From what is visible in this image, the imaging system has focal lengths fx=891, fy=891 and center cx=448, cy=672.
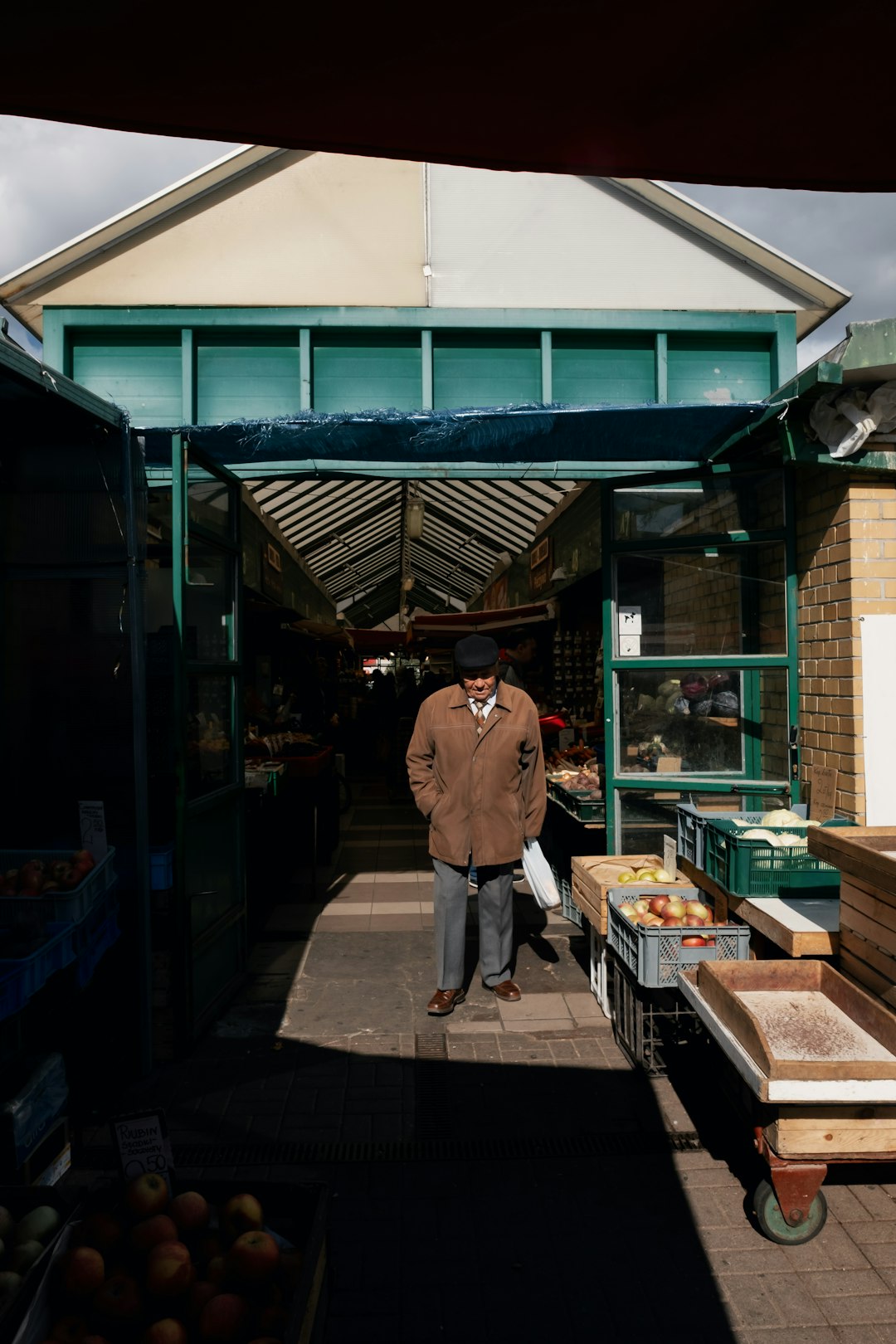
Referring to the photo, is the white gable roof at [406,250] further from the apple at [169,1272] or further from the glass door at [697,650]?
the apple at [169,1272]

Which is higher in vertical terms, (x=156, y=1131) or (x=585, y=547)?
(x=585, y=547)

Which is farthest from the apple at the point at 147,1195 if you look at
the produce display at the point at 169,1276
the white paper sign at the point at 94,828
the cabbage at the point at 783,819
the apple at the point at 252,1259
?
the cabbage at the point at 783,819

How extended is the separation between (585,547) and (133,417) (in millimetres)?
4179

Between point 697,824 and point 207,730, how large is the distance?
8.92 feet

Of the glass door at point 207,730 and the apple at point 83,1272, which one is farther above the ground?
the glass door at point 207,730

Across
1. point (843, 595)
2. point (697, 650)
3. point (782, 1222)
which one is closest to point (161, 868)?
point (782, 1222)

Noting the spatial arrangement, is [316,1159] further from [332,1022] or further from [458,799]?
[458,799]

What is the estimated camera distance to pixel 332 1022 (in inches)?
194

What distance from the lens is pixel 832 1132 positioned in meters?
2.85

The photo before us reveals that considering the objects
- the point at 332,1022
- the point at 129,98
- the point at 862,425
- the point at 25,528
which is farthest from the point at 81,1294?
the point at 862,425

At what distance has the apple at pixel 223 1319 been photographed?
5.56 feet

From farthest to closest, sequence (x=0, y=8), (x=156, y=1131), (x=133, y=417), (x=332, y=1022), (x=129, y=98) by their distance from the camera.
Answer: (x=133, y=417)
(x=332, y=1022)
(x=156, y=1131)
(x=129, y=98)
(x=0, y=8)

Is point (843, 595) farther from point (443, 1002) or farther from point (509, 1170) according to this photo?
point (509, 1170)

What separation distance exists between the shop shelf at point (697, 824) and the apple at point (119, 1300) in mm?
3439
